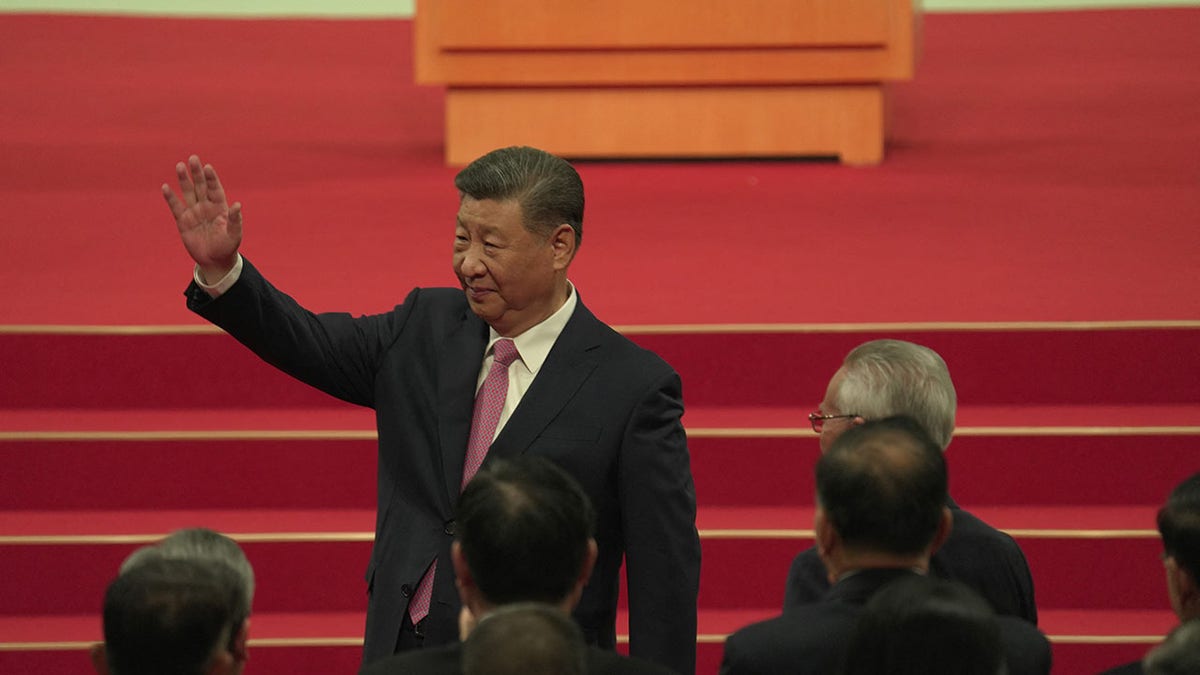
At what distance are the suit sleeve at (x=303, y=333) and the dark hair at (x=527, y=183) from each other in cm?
25

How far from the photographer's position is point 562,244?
2.43 metres

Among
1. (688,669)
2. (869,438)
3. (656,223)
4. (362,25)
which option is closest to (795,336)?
(656,223)

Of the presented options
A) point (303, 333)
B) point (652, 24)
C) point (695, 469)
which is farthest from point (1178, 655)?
point (652, 24)

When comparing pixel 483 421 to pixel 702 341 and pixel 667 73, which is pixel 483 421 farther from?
pixel 667 73

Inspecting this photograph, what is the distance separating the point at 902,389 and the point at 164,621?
39.7 inches

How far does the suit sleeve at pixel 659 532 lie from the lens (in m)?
2.36

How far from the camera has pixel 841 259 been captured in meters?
4.85

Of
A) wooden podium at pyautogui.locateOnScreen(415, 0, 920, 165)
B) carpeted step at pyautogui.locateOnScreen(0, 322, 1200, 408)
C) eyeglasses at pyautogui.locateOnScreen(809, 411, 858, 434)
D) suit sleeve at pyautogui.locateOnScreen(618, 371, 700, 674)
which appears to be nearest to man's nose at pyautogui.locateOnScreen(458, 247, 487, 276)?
suit sleeve at pyautogui.locateOnScreen(618, 371, 700, 674)

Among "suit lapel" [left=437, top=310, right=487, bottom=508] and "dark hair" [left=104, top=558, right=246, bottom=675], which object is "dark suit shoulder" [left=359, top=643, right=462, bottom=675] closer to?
"dark hair" [left=104, top=558, right=246, bottom=675]

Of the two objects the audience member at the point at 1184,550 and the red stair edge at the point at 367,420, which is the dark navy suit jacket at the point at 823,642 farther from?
the red stair edge at the point at 367,420

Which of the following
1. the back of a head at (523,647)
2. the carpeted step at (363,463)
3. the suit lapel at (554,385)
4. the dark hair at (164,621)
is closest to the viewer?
the back of a head at (523,647)

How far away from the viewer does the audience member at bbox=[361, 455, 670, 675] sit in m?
1.82

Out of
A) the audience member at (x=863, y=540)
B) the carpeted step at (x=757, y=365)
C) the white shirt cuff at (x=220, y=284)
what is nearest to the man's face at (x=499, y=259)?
the white shirt cuff at (x=220, y=284)

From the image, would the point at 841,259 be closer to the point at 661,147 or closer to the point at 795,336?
the point at 795,336
